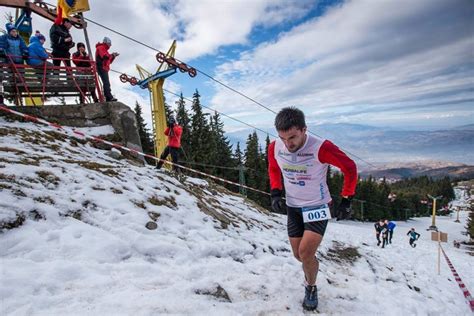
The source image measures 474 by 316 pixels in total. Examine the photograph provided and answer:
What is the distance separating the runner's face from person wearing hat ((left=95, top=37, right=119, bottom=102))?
10.7 meters

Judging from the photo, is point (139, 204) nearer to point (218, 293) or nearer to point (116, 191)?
point (116, 191)

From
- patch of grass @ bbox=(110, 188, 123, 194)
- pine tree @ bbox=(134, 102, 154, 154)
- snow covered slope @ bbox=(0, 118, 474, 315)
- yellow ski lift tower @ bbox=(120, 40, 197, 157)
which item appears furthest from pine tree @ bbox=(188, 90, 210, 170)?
patch of grass @ bbox=(110, 188, 123, 194)

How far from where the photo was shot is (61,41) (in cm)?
1191

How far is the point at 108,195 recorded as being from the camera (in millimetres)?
5836

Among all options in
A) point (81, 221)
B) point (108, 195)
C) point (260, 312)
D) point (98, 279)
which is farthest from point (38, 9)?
point (260, 312)

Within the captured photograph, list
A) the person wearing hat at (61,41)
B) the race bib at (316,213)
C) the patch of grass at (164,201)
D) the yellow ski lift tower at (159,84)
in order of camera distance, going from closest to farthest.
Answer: the race bib at (316,213) → the patch of grass at (164,201) → the person wearing hat at (61,41) → the yellow ski lift tower at (159,84)

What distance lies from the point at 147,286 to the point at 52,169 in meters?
3.78

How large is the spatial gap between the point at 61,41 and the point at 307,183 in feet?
40.6

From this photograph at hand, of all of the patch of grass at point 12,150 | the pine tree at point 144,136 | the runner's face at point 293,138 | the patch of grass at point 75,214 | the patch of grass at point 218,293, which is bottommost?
the patch of grass at point 218,293

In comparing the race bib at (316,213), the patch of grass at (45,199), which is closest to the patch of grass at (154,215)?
the patch of grass at (45,199)

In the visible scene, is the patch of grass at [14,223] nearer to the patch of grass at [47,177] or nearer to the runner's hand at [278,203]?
the patch of grass at [47,177]

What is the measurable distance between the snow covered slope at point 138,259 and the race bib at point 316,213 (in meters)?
1.23

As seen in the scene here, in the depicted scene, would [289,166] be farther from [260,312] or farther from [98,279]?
[98,279]

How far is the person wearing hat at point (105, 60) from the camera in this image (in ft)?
39.0
